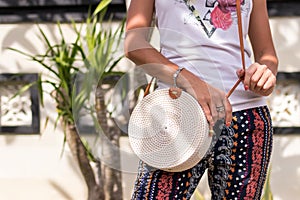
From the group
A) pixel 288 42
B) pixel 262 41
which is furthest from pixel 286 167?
pixel 262 41

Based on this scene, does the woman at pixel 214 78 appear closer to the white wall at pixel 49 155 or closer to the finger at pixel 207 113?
the finger at pixel 207 113

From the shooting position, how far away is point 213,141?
198 cm

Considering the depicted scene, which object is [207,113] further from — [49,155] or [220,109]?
[49,155]

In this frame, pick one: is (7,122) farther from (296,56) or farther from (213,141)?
(213,141)

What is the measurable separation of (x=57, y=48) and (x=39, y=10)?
0.36 metres

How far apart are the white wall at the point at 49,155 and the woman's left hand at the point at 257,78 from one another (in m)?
2.32

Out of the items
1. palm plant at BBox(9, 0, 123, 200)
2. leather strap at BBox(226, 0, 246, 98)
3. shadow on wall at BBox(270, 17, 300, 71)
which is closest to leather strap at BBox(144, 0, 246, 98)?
leather strap at BBox(226, 0, 246, 98)

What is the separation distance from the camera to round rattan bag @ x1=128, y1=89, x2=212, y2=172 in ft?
6.42

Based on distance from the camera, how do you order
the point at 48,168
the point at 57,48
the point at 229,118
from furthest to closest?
1. the point at 48,168
2. the point at 57,48
3. the point at 229,118

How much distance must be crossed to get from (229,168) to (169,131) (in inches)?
7.3

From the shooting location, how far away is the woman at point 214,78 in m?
1.97

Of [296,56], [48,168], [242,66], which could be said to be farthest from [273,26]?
[242,66]

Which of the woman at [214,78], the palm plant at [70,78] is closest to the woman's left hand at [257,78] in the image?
the woman at [214,78]

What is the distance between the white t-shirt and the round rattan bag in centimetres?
7
